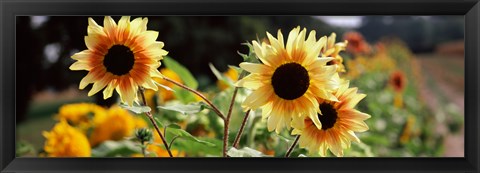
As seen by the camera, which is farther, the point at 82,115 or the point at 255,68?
the point at 82,115

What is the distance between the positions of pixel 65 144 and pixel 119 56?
404mm

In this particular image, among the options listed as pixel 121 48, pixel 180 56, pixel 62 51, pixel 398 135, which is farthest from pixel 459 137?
pixel 62 51

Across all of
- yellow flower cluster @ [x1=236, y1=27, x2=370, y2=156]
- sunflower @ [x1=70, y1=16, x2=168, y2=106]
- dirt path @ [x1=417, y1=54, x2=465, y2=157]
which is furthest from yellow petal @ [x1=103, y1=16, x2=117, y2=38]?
dirt path @ [x1=417, y1=54, x2=465, y2=157]

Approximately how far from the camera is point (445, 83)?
281 inches

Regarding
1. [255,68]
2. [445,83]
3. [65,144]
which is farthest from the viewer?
[445,83]

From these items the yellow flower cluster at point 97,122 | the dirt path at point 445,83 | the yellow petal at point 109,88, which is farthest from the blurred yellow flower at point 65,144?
the dirt path at point 445,83

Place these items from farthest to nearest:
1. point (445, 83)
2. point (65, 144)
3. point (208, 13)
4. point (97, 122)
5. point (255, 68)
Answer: point (445, 83) < point (97, 122) < point (65, 144) < point (208, 13) < point (255, 68)

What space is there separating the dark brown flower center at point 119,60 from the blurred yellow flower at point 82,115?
0.60 m

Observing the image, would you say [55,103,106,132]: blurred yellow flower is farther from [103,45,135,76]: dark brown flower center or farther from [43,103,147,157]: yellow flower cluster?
[103,45,135,76]: dark brown flower center

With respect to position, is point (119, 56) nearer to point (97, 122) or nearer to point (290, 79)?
point (290, 79)

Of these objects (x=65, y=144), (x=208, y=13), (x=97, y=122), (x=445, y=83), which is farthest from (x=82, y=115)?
(x=445, y=83)

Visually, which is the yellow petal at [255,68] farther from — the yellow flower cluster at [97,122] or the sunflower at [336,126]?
the yellow flower cluster at [97,122]

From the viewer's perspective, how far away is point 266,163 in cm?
66

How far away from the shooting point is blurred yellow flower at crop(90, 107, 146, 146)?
1158 millimetres
